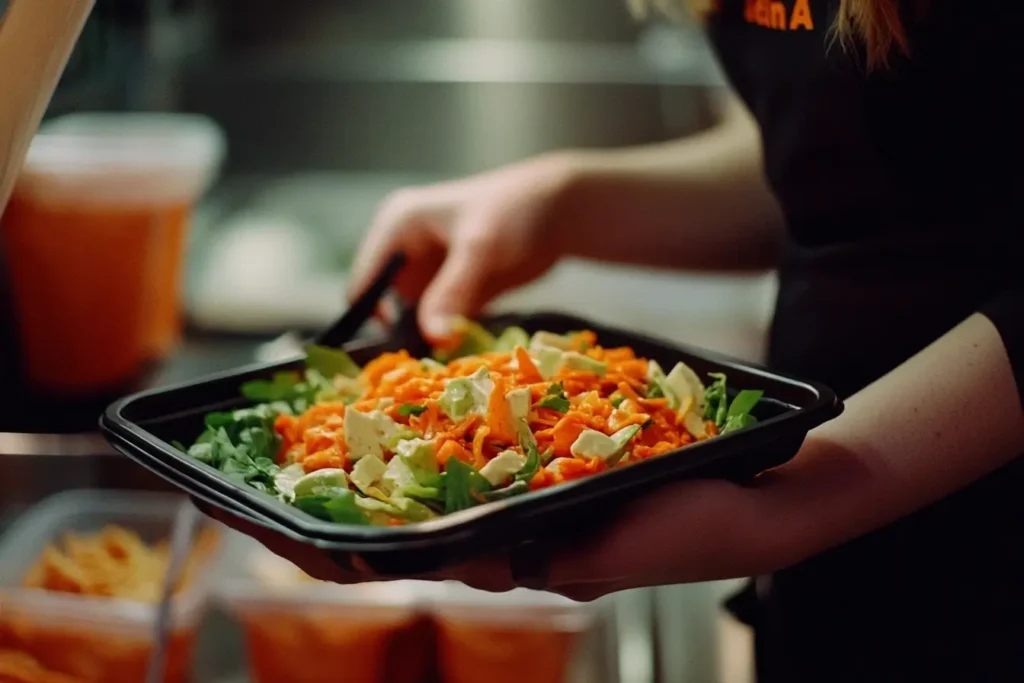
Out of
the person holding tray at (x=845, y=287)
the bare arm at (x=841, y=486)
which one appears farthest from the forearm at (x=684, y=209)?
the bare arm at (x=841, y=486)

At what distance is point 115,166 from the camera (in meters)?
1.36

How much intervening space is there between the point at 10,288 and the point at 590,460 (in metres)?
0.93

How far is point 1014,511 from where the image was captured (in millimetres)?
880

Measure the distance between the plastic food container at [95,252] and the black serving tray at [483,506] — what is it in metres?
0.57

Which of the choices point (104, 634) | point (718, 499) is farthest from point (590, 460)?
point (104, 634)

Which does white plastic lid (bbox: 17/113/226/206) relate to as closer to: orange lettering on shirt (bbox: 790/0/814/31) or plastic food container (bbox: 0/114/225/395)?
plastic food container (bbox: 0/114/225/395)

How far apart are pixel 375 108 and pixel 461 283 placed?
125cm

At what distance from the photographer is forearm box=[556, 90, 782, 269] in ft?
3.57

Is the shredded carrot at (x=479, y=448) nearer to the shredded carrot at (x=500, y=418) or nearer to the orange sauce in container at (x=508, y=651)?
the shredded carrot at (x=500, y=418)

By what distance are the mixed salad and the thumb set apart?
0.13 m

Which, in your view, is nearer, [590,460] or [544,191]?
[590,460]

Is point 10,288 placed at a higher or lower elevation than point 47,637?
higher

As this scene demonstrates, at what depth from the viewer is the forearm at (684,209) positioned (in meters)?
1.09

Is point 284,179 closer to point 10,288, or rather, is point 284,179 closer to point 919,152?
point 10,288
